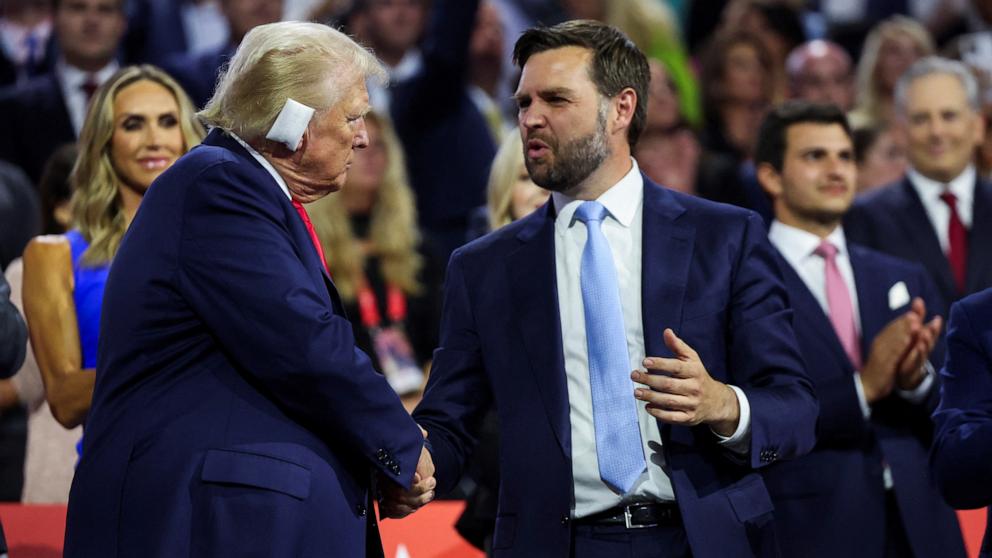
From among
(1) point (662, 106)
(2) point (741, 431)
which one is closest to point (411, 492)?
(2) point (741, 431)

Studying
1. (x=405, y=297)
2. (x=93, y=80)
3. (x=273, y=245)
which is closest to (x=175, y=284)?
(x=273, y=245)

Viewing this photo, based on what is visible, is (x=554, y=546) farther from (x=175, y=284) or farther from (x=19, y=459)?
(x=19, y=459)

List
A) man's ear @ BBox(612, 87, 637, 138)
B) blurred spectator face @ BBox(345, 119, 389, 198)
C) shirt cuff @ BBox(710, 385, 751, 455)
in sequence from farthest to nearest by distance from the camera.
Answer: blurred spectator face @ BBox(345, 119, 389, 198) → man's ear @ BBox(612, 87, 637, 138) → shirt cuff @ BBox(710, 385, 751, 455)

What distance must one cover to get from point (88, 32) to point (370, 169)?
163 cm

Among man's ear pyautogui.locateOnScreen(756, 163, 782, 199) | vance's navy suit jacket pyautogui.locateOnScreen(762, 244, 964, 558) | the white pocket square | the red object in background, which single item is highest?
man's ear pyautogui.locateOnScreen(756, 163, 782, 199)

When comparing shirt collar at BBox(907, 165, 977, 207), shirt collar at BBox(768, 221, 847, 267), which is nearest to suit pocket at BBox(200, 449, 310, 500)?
shirt collar at BBox(768, 221, 847, 267)

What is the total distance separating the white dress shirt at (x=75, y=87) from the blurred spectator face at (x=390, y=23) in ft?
4.43

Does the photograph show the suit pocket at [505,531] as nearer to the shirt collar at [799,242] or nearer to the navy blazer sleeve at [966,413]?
the navy blazer sleeve at [966,413]

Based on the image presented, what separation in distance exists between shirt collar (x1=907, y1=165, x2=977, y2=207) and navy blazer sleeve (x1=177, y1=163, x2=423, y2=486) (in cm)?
332

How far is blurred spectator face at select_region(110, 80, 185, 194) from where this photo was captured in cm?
414

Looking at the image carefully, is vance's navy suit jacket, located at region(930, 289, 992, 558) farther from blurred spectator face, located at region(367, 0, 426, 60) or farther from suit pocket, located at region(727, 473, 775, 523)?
blurred spectator face, located at region(367, 0, 426, 60)

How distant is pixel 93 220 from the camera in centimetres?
409

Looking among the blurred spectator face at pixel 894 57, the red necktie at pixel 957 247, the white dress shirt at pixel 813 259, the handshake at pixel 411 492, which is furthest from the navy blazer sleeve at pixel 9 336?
the blurred spectator face at pixel 894 57

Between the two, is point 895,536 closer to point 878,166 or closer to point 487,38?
point 878,166
